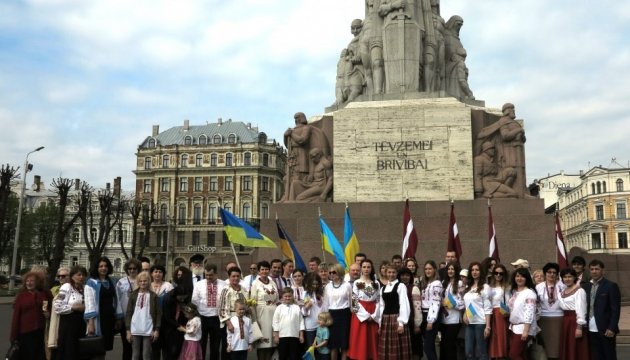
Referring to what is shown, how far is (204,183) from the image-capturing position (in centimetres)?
7894

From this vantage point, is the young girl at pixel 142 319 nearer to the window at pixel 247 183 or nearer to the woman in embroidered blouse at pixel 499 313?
the woman in embroidered blouse at pixel 499 313

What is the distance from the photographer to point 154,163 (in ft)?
265

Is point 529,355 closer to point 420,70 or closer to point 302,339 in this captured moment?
point 302,339

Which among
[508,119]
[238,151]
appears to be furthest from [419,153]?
[238,151]

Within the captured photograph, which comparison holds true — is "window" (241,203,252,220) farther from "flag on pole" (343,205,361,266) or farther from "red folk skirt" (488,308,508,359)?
"red folk skirt" (488,308,508,359)

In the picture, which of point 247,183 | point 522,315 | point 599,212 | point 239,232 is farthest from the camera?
point 247,183

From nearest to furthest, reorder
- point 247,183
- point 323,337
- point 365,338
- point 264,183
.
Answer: point 365,338
point 323,337
point 247,183
point 264,183

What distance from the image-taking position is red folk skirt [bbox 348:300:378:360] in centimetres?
820

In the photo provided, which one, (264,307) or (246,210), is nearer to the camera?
(264,307)

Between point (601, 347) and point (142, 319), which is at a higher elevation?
point (142, 319)

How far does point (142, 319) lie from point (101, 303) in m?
0.58

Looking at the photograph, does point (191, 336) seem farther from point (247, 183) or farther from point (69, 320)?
point (247, 183)

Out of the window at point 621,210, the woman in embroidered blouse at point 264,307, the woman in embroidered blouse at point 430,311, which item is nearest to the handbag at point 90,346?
the woman in embroidered blouse at point 264,307

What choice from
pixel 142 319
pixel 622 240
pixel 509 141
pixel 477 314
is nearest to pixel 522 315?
pixel 477 314
